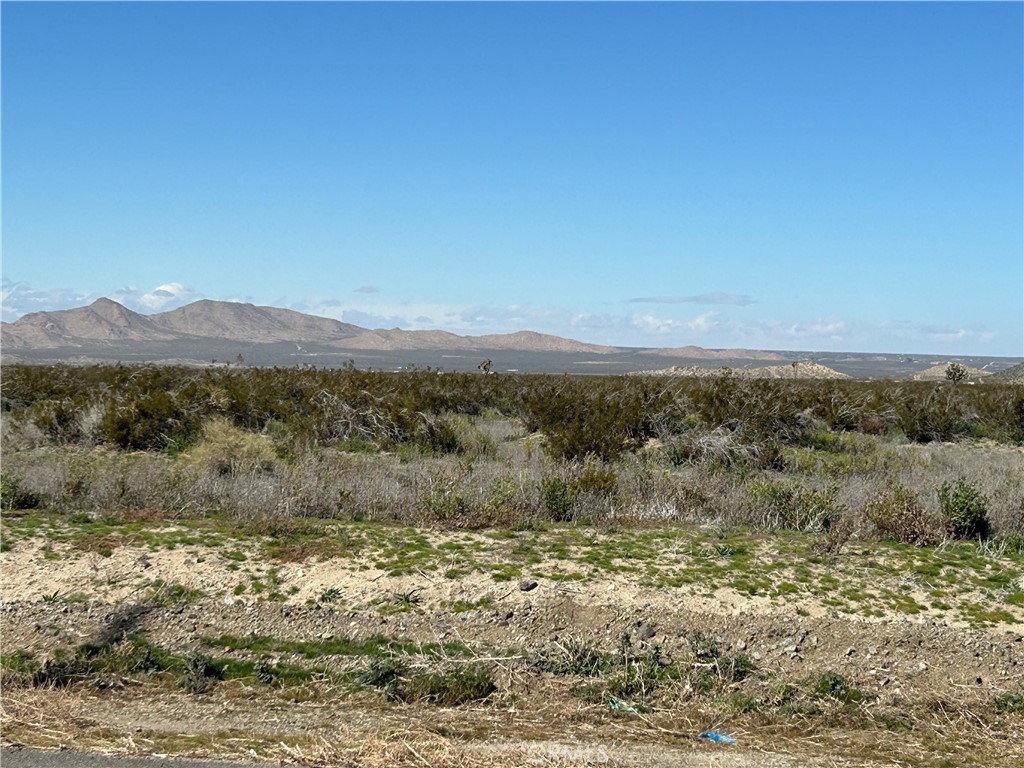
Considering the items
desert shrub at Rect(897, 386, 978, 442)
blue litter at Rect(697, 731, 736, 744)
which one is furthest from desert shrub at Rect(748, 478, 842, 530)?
desert shrub at Rect(897, 386, 978, 442)

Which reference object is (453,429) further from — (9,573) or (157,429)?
(9,573)

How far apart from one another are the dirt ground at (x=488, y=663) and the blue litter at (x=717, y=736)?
0.06 m

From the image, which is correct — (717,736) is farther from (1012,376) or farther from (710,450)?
(1012,376)

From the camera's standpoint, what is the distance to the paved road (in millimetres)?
5148

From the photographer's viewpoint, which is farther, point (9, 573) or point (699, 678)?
point (9, 573)

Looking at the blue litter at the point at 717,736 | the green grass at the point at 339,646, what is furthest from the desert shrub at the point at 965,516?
the green grass at the point at 339,646

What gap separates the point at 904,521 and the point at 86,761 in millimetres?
8291

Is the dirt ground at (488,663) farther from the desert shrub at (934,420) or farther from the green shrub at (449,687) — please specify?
the desert shrub at (934,420)

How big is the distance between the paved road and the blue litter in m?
2.77

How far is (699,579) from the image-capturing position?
8391 millimetres

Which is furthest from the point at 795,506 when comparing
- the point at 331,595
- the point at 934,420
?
the point at 934,420

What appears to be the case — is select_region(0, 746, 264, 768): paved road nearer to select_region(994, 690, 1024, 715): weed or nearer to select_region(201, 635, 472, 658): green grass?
select_region(201, 635, 472, 658): green grass

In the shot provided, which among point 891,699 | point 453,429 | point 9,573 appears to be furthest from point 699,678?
point 453,429

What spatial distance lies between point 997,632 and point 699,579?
2.44m
